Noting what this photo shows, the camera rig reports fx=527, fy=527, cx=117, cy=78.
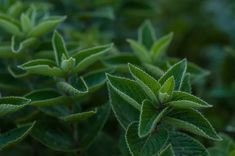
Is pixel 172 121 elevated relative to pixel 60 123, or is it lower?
elevated

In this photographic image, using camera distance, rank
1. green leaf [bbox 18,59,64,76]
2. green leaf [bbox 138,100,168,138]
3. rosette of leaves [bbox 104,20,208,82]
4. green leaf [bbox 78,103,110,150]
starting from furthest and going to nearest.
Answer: rosette of leaves [bbox 104,20,208,82] < green leaf [bbox 78,103,110,150] < green leaf [bbox 18,59,64,76] < green leaf [bbox 138,100,168,138]

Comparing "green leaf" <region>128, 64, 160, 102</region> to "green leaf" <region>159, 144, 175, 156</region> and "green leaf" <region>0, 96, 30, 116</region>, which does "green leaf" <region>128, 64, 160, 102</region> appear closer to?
"green leaf" <region>159, 144, 175, 156</region>

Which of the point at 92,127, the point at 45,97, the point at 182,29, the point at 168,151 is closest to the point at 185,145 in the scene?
the point at 168,151

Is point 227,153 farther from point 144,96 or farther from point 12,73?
point 12,73

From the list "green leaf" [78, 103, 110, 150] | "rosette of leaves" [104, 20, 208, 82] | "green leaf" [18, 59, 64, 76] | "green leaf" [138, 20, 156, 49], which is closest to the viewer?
"green leaf" [18, 59, 64, 76]

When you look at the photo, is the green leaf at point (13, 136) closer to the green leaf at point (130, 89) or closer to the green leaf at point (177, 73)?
the green leaf at point (130, 89)

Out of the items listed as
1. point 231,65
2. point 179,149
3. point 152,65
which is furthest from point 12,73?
point 231,65

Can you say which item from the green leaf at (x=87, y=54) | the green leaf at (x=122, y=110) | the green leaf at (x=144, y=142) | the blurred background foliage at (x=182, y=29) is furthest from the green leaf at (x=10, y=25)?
the green leaf at (x=144, y=142)

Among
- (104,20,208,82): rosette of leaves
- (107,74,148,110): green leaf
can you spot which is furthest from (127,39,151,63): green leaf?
(107,74,148,110): green leaf
